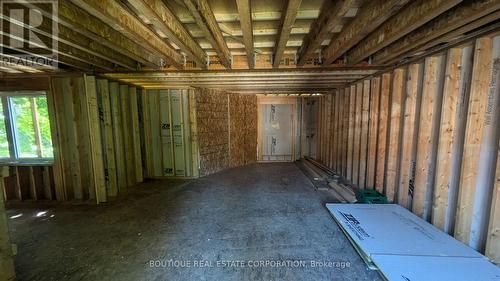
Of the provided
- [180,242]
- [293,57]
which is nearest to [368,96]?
[293,57]

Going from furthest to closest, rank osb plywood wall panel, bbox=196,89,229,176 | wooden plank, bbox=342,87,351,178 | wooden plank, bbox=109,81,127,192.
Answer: osb plywood wall panel, bbox=196,89,229,176
wooden plank, bbox=342,87,351,178
wooden plank, bbox=109,81,127,192

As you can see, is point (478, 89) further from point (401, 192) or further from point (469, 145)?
point (401, 192)

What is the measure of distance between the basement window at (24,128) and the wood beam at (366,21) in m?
5.15

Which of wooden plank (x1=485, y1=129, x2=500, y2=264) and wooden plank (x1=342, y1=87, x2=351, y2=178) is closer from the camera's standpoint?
wooden plank (x1=485, y1=129, x2=500, y2=264)

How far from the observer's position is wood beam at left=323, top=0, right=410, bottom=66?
177cm

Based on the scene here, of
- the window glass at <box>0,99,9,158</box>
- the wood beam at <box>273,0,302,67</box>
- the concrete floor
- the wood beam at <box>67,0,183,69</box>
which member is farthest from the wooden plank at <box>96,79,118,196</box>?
the wood beam at <box>273,0,302,67</box>

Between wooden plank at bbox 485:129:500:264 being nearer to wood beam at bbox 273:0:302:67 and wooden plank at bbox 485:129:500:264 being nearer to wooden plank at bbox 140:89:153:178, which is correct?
wood beam at bbox 273:0:302:67

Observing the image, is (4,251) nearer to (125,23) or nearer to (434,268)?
(125,23)

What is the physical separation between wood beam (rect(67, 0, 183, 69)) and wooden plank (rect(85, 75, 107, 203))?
1.58 m

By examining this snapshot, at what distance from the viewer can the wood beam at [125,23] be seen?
174 centimetres

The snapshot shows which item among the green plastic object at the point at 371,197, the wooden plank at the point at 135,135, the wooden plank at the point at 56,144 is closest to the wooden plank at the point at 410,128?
the green plastic object at the point at 371,197

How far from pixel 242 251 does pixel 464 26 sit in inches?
130

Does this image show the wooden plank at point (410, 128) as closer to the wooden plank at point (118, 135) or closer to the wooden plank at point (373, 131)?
the wooden plank at point (373, 131)

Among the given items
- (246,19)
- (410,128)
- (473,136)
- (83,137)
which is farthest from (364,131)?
(83,137)
